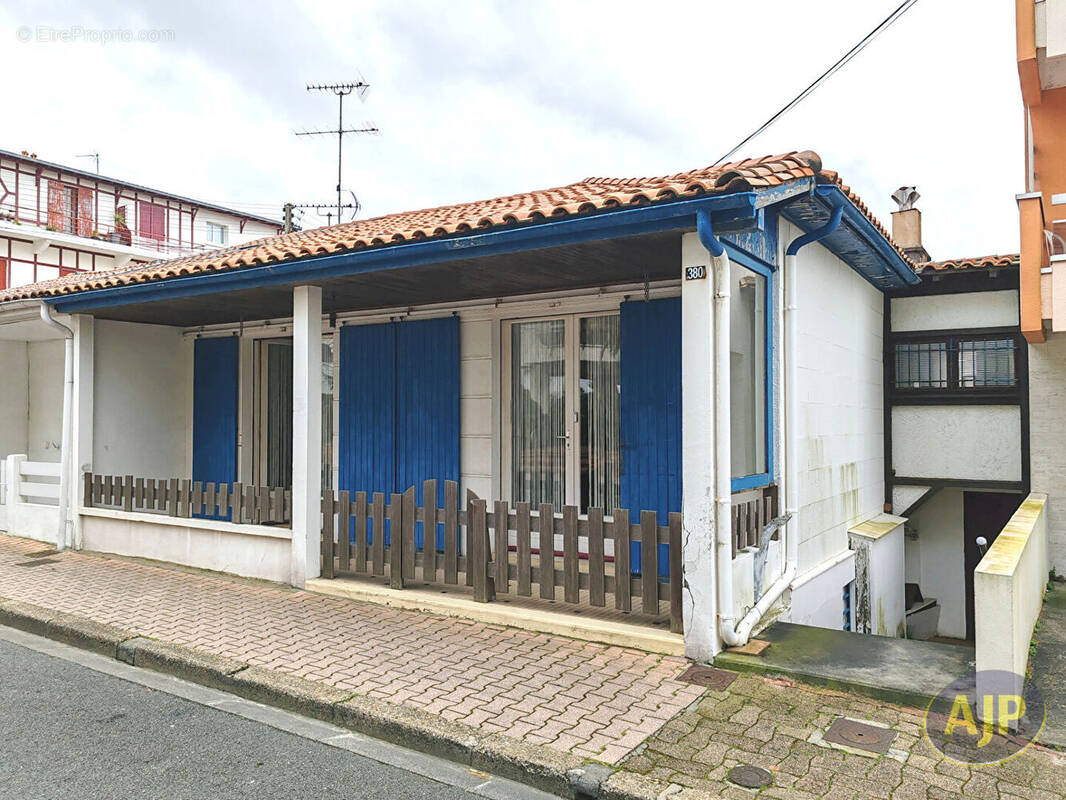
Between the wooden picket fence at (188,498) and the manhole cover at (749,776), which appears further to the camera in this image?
the wooden picket fence at (188,498)

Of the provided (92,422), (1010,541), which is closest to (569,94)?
(92,422)

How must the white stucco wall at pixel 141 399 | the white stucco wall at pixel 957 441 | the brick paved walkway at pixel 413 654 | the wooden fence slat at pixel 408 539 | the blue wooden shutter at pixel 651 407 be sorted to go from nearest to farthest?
the brick paved walkway at pixel 413 654 < the wooden fence slat at pixel 408 539 < the blue wooden shutter at pixel 651 407 < the white stucco wall at pixel 957 441 < the white stucco wall at pixel 141 399

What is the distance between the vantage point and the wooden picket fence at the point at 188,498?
278 inches

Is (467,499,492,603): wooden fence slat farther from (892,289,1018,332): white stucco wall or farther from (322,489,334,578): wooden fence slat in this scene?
(892,289,1018,332): white stucco wall

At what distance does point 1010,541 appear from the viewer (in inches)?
189

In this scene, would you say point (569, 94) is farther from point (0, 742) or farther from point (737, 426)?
point (0, 742)

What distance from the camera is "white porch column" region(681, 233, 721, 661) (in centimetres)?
466

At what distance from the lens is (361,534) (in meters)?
6.46

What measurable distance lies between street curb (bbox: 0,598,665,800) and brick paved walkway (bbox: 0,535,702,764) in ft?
0.34

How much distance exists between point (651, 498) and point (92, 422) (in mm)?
6340

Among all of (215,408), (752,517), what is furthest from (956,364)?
(215,408)

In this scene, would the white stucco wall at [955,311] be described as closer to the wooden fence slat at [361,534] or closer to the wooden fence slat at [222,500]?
the wooden fence slat at [361,534]

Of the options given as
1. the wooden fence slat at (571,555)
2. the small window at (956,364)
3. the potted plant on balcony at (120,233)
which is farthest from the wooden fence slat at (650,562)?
the potted plant on balcony at (120,233)

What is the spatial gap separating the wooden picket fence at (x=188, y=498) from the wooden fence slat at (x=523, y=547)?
248cm
